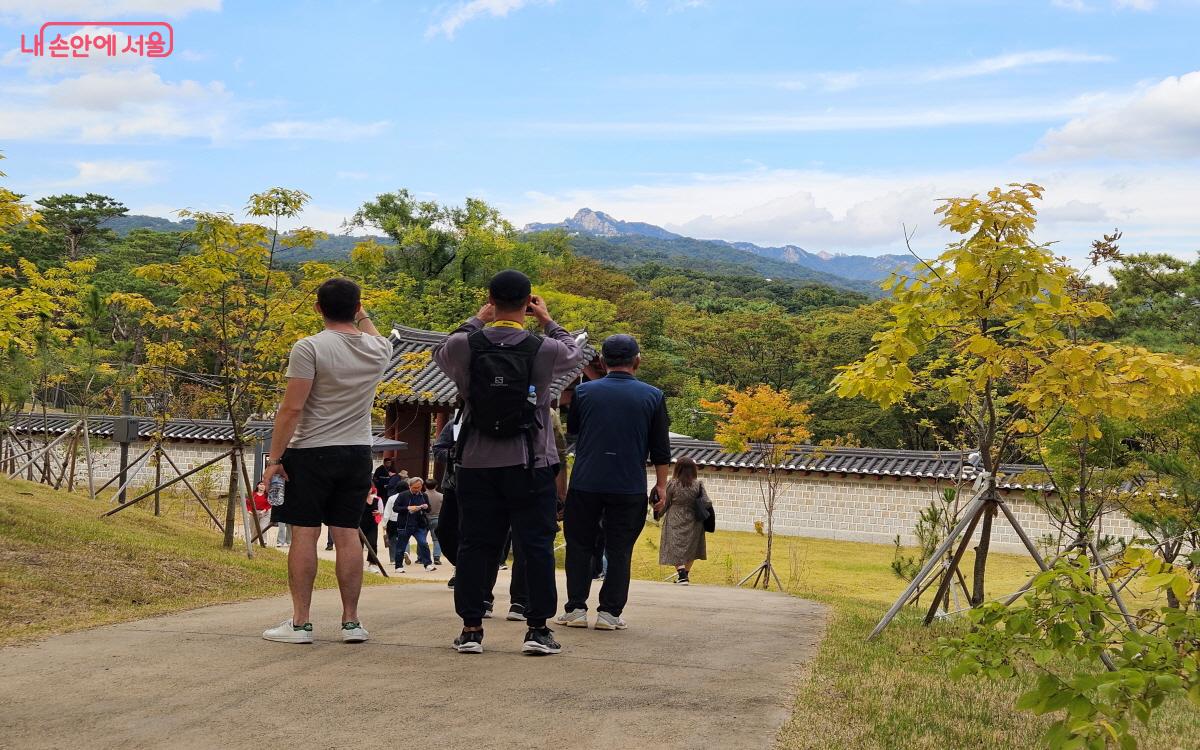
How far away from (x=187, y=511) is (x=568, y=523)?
15688 mm

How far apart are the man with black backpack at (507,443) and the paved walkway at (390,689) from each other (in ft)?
1.07

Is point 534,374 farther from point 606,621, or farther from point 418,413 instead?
point 418,413

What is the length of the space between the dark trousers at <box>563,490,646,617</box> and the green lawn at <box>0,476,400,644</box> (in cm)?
246

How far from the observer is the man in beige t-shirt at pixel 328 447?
16.8 feet

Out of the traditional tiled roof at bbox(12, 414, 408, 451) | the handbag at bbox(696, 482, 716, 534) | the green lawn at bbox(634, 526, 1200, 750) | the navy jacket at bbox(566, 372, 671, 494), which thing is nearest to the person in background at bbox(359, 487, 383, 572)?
the handbag at bbox(696, 482, 716, 534)

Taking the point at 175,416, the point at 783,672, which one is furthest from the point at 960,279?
the point at 175,416

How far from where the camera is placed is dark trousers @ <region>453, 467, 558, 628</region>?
511 centimetres

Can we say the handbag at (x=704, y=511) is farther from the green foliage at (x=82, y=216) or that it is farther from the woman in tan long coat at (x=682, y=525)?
the green foliage at (x=82, y=216)

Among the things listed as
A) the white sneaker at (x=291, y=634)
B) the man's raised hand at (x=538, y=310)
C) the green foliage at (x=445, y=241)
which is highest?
the green foliage at (x=445, y=241)

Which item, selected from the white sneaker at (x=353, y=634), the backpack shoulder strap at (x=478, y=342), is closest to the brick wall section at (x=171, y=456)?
the white sneaker at (x=353, y=634)

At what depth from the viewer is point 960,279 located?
645 centimetres

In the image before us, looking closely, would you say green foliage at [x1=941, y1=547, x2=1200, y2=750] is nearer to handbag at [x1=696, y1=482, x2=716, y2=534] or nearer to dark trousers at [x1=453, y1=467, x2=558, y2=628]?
dark trousers at [x1=453, y1=467, x2=558, y2=628]

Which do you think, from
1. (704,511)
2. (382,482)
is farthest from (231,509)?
(382,482)

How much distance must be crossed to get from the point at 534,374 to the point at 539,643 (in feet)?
4.09
